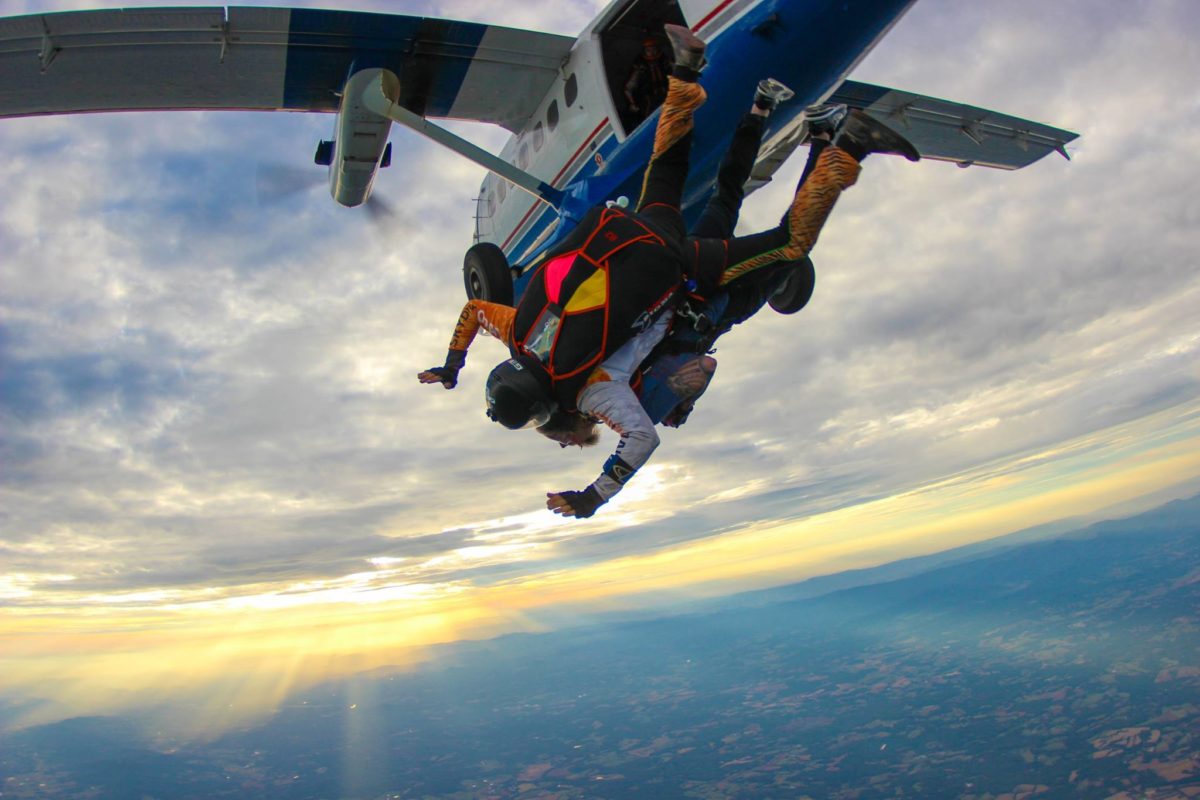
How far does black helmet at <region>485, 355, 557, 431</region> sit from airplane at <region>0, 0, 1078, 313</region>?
102 inches

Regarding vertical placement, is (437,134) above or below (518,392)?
above

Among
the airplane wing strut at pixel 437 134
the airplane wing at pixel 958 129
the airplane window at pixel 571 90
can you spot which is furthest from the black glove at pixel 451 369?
the airplane wing at pixel 958 129

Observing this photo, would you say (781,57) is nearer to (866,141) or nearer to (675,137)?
(675,137)

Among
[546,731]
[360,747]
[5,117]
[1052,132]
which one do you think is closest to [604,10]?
[5,117]

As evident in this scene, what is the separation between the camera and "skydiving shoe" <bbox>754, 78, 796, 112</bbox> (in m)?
3.44

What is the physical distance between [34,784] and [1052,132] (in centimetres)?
24239

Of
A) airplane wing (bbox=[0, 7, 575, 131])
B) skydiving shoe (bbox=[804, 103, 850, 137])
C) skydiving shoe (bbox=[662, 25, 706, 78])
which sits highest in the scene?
airplane wing (bbox=[0, 7, 575, 131])

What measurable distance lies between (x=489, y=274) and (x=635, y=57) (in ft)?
9.44

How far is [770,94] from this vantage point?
3498mm

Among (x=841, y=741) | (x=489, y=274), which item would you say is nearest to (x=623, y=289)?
(x=489, y=274)

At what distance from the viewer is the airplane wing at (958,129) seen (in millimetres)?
9016

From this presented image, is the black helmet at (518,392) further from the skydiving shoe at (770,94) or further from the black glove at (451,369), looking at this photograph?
the skydiving shoe at (770,94)

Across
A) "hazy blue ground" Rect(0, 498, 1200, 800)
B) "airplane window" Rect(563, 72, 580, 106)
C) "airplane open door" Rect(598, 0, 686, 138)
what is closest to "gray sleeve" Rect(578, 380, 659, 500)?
"airplane open door" Rect(598, 0, 686, 138)

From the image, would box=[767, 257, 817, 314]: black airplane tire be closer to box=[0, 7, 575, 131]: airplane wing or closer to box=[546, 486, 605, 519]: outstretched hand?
box=[546, 486, 605, 519]: outstretched hand
